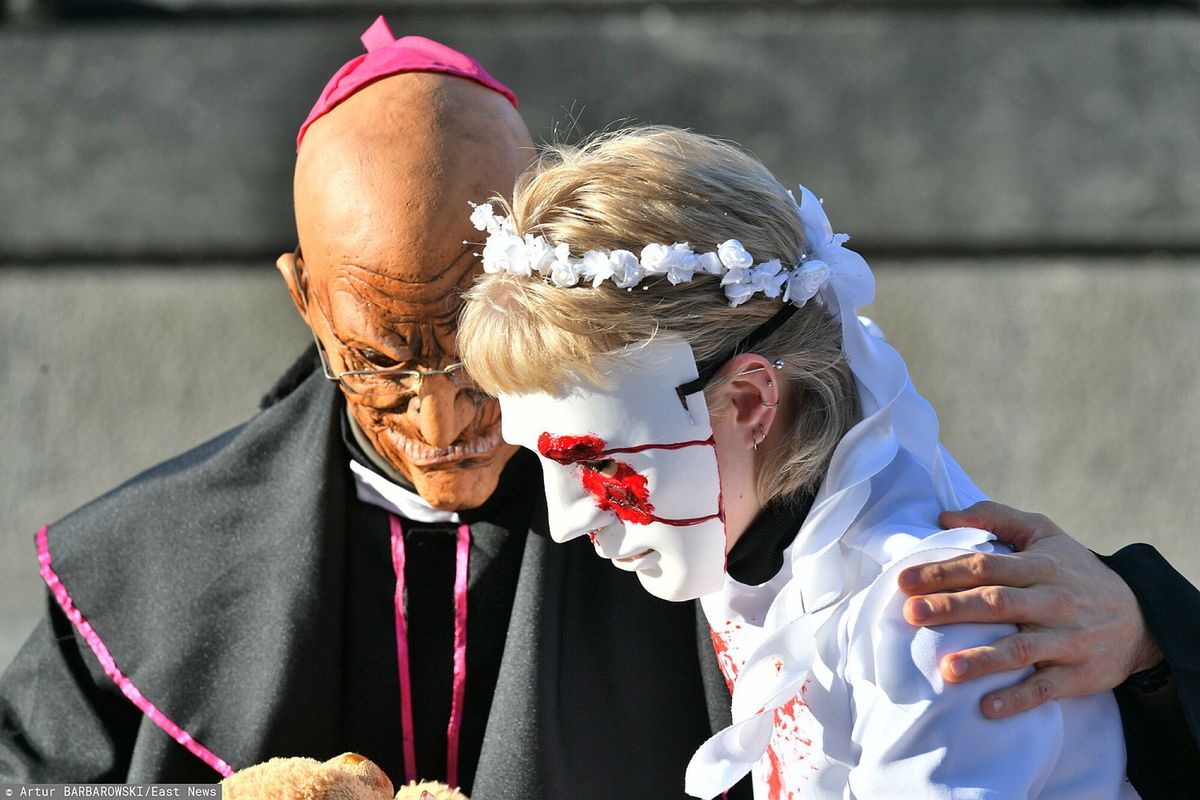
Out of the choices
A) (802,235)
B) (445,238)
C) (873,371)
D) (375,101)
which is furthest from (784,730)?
(375,101)

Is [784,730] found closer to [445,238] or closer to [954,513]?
[954,513]

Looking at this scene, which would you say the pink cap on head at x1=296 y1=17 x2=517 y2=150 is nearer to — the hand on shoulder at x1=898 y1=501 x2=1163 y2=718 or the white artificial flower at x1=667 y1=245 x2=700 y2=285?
the white artificial flower at x1=667 y1=245 x2=700 y2=285

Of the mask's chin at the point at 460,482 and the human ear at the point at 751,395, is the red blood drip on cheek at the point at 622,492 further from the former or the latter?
the mask's chin at the point at 460,482

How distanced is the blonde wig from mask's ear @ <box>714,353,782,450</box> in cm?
2

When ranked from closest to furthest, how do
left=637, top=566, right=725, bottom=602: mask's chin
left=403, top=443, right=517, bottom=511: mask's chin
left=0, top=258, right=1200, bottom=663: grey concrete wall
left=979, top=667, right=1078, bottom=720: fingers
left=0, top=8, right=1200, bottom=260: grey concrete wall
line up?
left=979, top=667, right=1078, bottom=720: fingers < left=637, top=566, right=725, bottom=602: mask's chin < left=403, top=443, right=517, bottom=511: mask's chin < left=0, top=8, right=1200, bottom=260: grey concrete wall < left=0, top=258, right=1200, bottom=663: grey concrete wall

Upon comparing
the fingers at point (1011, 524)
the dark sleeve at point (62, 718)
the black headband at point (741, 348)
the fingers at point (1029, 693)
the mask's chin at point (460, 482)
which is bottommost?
the dark sleeve at point (62, 718)

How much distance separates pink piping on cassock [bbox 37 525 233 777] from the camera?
229cm

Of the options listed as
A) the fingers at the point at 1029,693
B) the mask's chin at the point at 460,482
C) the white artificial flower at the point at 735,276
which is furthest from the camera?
the mask's chin at the point at 460,482

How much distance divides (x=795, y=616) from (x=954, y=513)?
0.87 feet

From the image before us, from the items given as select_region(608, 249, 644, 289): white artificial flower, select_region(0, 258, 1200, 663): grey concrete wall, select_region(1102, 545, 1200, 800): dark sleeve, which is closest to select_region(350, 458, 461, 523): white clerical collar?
select_region(608, 249, 644, 289): white artificial flower

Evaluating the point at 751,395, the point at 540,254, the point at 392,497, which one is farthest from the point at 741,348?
the point at 392,497

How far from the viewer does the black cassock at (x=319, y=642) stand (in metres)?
2.25

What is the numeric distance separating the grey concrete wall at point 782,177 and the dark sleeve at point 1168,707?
3.41m

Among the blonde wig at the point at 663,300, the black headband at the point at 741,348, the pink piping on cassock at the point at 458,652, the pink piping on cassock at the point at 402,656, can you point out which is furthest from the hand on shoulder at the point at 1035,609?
the pink piping on cassock at the point at 402,656
